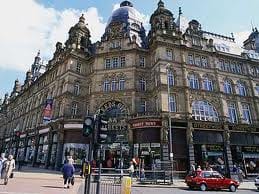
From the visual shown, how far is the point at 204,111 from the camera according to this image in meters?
28.6

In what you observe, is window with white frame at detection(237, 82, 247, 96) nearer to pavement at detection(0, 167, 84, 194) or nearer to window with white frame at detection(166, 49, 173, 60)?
window with white frame at detection(166, 49, 173, 60)

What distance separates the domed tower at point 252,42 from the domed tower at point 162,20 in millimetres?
16444

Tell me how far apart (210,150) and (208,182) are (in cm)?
1087

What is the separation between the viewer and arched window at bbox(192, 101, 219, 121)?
27938 millimetres

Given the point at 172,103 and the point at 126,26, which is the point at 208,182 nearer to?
the point at 172,103

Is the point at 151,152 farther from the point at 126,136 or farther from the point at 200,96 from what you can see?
the point at 200,96

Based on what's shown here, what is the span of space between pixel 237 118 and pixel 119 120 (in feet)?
52.6

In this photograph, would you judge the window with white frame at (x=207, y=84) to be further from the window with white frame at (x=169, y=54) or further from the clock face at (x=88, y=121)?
the clock face at (x=88, y=121)

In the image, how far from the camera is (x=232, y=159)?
26.9m

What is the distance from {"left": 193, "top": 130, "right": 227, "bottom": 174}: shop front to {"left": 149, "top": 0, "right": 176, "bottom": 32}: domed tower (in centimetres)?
1532

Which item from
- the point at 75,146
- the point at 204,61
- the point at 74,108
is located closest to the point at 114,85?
the point at 74,108

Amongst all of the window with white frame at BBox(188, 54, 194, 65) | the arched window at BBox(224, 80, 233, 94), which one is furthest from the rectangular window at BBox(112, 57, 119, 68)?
the arched window at BBox(224, 80, 233, 94)

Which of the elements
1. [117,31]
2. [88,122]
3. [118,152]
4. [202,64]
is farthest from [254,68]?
[88,122]

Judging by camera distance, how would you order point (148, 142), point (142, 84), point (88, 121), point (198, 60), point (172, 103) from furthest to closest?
point (198, 60) → point (142, 84) → point (172, 103) → point (148, 142) → point (88, 121)
